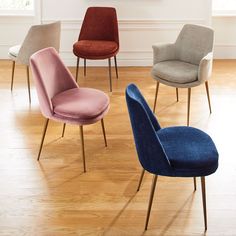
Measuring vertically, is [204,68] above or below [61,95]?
above

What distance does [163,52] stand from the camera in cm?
474

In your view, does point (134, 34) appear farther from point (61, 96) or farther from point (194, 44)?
point (61, 96)

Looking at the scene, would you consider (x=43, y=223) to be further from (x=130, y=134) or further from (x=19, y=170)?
(x=130, y=134)

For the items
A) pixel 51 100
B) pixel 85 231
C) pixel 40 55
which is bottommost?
pixel 85 231

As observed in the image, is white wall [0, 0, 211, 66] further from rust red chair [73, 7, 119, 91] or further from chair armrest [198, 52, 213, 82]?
chair armrest [198, 52, 213, 82]

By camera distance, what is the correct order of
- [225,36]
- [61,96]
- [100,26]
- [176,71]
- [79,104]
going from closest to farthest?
1. [79,104]
2. [61,96]
3. [176,71]
4. [100,26]
5. [225,36]

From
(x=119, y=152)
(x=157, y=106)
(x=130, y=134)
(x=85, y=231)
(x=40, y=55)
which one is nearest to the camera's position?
(x=85, y=231)

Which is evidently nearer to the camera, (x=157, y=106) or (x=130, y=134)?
(x=130, y=134)

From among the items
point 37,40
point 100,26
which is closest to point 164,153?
point 37,40

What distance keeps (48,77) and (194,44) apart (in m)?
1.63

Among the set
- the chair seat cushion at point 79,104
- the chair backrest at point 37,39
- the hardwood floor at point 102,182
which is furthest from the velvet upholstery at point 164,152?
the chair backrest at point 37,39

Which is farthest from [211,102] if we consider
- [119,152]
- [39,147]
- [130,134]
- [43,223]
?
[43,223]

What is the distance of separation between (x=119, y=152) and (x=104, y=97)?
0.48m

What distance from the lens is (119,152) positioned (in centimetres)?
395
